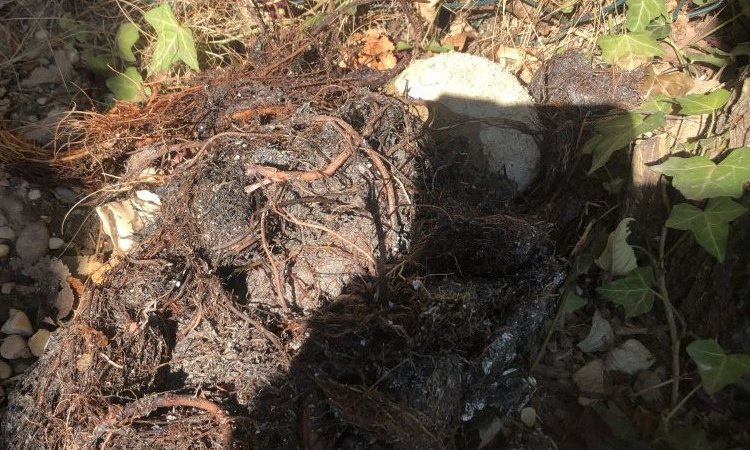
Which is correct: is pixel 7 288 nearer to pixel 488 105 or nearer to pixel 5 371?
pixel 5 371

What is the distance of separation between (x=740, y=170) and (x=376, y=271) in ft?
4.14

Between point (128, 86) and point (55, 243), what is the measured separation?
0.77 m

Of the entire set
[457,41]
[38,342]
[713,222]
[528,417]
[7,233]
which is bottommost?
[528,417]

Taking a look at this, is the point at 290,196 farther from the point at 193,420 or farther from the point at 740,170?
the point at 740,170

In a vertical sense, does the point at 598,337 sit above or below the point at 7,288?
below

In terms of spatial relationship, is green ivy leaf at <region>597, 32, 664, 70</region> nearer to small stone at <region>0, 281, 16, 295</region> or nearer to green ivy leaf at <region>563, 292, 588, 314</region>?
green ivy leaf at <region>563, 292, 588, 314</region>

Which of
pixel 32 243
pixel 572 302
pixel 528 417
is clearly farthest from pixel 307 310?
pixel 32 243

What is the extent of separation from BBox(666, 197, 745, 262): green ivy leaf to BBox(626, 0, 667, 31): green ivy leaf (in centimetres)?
87

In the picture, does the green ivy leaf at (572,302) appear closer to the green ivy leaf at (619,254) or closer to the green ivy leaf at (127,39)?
the green ivy leaf at (619,254)

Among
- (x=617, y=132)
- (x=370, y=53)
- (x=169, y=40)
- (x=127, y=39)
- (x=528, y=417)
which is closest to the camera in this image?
(x=528, y=417)

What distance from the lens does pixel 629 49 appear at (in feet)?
7.32

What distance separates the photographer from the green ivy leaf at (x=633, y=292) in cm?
188

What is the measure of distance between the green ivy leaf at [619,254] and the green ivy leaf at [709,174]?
0.71 ft

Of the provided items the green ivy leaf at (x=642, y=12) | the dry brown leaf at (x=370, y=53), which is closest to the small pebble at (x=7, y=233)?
the dry brown leaf at (x=370, y=53)
